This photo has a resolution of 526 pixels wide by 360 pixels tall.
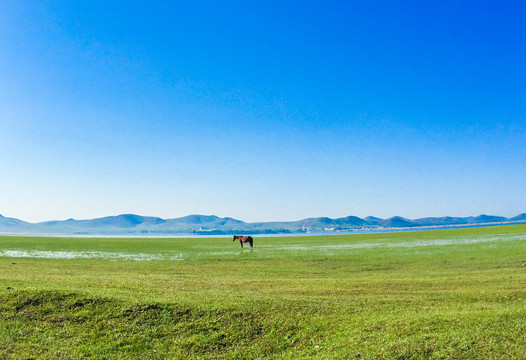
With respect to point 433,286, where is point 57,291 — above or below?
above

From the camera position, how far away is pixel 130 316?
15289 mm

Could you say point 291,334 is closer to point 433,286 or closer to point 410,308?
point 410,308

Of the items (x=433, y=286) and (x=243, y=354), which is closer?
(x=243, y=354)

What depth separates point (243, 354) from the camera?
501 inches

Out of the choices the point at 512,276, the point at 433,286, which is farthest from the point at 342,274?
the point at 512,276

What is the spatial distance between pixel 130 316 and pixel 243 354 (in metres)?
5.73

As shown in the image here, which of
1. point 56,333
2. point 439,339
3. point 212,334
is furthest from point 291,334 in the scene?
point 56,333

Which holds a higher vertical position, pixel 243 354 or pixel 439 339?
pixel 439 339

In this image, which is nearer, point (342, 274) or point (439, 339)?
point (439, 339)

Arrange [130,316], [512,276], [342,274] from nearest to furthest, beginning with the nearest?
[130,316], [512,276], [342,274]

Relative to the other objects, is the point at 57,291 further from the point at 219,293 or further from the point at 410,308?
the point at 410,308

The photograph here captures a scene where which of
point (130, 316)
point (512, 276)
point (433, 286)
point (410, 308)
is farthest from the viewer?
point (512, 276)

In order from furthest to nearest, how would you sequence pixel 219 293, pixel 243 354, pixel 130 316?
pixel 219 293 < pixel 130 316 < pixel 243 354

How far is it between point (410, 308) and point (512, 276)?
1555 cm
